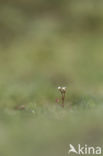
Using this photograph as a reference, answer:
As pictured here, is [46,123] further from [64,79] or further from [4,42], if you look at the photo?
[4,42]

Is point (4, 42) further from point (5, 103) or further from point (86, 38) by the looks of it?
point (5, 103)

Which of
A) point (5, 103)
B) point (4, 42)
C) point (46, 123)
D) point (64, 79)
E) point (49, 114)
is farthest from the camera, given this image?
point (4, 42)

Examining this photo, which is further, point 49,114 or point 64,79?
point 64,79

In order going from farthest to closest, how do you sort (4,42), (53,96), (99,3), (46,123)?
(99,3) → (4,42) → (53,96) → (46,123)

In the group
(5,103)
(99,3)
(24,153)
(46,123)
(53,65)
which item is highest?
(99,3)

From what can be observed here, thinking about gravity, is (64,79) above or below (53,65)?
below

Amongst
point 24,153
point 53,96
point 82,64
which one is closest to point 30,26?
point 82,64
